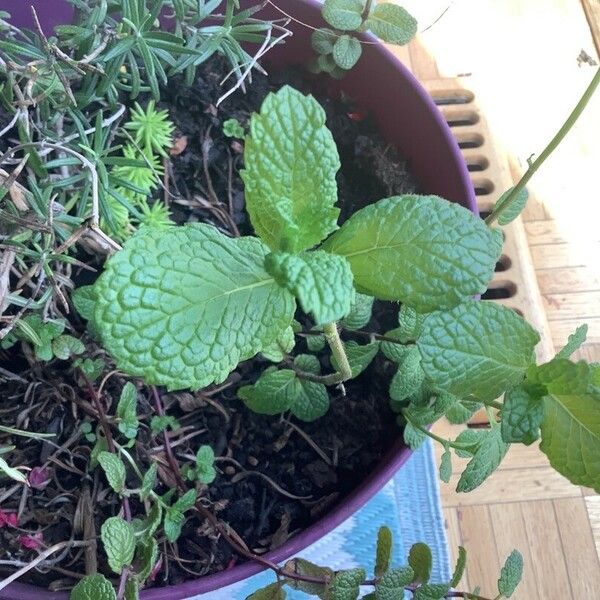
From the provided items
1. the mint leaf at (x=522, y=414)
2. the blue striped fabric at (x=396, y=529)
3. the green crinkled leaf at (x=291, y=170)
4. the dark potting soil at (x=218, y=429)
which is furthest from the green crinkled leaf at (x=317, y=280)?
the blue striped fabric at (x=396, y=529)

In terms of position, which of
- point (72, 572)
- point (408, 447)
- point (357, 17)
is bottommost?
point (72, 572)

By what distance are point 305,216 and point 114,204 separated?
10.6 inches

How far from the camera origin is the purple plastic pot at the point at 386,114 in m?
0.57

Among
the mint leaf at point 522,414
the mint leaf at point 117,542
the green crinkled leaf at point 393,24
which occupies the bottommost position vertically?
the mint leaf at point 117,542

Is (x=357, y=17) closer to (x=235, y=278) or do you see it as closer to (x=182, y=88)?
(x=182, y=88)

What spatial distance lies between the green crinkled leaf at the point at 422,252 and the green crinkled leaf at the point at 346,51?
293 mm

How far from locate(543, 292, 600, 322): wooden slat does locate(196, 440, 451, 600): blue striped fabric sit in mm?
221

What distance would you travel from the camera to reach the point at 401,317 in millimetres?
552

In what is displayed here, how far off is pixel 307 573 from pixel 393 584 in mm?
82

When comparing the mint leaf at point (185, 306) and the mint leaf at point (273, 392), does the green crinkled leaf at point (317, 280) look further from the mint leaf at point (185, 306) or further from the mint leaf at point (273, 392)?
the mint leaf at point (273, 392)

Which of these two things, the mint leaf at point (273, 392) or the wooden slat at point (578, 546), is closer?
the mint leaf at point (273, 392)

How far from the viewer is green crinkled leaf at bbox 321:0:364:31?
65cm

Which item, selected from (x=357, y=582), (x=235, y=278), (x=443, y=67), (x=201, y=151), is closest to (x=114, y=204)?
(x=201, y=151)

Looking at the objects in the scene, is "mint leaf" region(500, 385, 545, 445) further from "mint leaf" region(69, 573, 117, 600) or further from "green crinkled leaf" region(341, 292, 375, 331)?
"mint leaf" region(69, 573, 117, 600)
